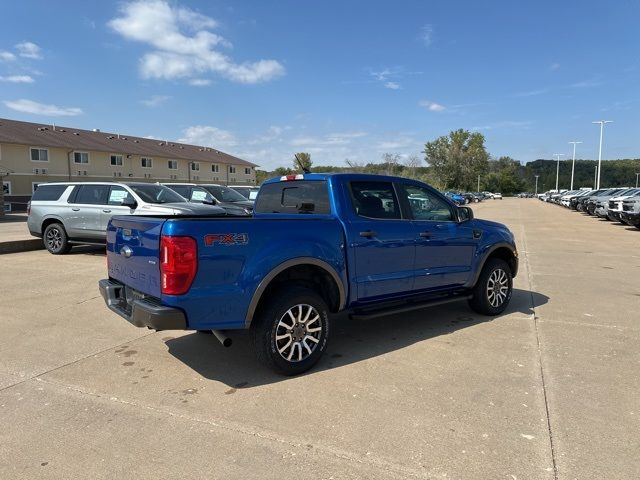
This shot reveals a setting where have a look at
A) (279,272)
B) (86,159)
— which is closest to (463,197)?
(86,159)

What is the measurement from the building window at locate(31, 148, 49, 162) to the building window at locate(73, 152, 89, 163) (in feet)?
8.80

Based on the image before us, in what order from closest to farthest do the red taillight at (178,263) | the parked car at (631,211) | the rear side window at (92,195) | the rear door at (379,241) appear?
1. the red taillight at (178,263)
2. the rear door at (379,241)
3. the rear side window at (92,195)
4. the parked car at (631,211)

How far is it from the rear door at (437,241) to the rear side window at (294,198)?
1.01 metres

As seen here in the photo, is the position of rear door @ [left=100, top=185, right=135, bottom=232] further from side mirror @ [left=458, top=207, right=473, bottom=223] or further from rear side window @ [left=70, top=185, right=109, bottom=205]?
side mirror @ [left=458, top=207, right=473, bottom=223]

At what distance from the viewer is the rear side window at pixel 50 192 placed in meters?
12.0

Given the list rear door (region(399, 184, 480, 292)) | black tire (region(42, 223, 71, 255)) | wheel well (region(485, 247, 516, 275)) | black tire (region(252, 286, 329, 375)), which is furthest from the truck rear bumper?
black tire (region(42, 223, 71, 255))

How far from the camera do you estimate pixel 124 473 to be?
2.83 metres

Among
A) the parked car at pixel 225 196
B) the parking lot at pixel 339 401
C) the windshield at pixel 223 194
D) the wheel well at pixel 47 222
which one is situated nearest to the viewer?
the parking lot at pixel 339 401

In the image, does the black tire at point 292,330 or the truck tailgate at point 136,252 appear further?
the black tire at point 292,330

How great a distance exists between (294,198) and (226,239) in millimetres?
1700

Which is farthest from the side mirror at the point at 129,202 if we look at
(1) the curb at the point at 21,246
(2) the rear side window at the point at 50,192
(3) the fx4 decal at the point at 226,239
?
(3) the fx4 decal at the point at 226,239

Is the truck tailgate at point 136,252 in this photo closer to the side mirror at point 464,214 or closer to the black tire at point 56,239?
the side mirror at point 464,214

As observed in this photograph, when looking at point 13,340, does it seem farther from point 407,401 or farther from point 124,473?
point 407,401

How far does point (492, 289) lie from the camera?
6.31 m
